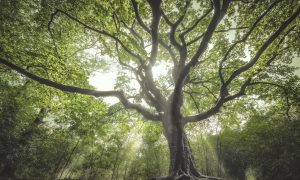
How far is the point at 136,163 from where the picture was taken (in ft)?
84.0

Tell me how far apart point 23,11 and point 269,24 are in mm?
15991

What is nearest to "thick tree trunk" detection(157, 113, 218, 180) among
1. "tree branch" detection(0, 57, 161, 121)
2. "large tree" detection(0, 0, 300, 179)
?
"large tree" detection(0, 0, 300, 179)

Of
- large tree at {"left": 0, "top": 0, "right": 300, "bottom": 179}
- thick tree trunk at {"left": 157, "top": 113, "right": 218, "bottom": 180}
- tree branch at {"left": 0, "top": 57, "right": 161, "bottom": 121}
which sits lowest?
thick tree trunk at {"left": 157, "top": 113, "right": 218, "bottom": 180}

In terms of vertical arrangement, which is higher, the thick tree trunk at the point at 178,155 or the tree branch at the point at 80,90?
the tree branch at the point at 80,90

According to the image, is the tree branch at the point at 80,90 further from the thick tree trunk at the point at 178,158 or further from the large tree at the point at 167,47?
the thick tree trunk at the point at 178,158

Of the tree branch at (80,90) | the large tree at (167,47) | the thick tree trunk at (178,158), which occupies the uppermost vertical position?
the large tree at (167,47)

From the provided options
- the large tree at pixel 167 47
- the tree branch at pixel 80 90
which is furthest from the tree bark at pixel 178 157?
the tree branch at pixel 80 90

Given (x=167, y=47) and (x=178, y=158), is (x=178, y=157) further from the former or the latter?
(x=167, y=47)

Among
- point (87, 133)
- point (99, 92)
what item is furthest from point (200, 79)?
point (87, 133)

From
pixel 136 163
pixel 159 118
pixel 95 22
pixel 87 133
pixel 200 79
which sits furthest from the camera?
pixel 136 163

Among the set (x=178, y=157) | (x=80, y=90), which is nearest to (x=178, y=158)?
(x=178, y=157)

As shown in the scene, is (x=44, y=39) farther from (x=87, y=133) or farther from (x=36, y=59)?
(x=87, y=133)

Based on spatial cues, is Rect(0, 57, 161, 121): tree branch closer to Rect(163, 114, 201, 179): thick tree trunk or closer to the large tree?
the large tree

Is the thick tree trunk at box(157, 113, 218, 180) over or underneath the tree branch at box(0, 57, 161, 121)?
underneath
